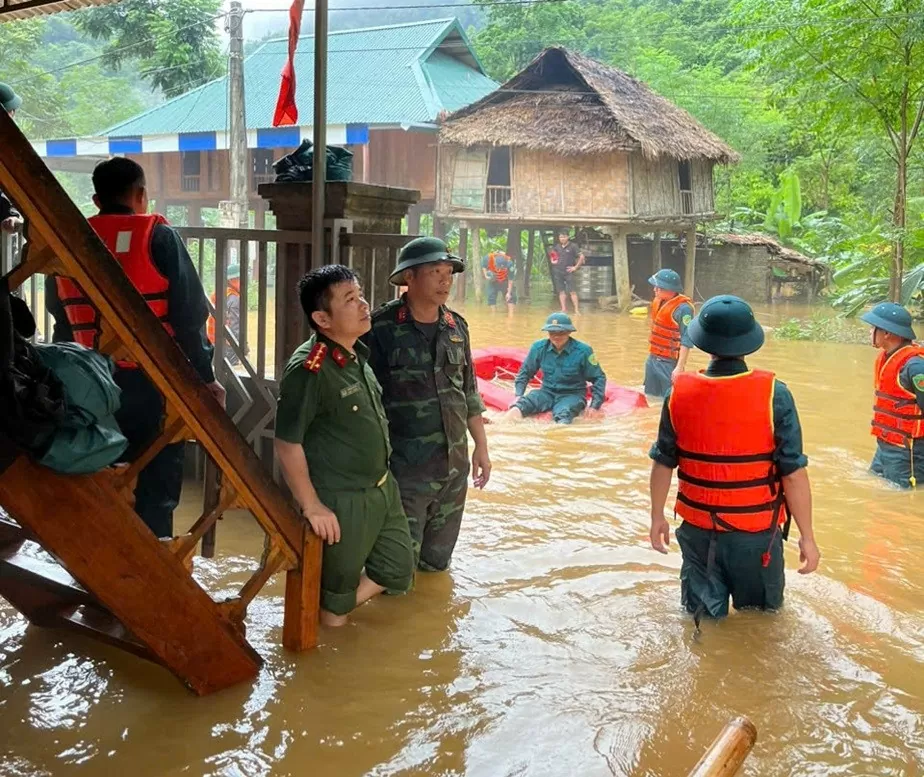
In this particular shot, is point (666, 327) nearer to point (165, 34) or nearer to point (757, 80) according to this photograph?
point (165, 34)

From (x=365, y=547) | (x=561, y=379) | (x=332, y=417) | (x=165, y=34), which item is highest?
(x=165, y=34)

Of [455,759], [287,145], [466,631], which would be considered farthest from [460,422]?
[287,145]

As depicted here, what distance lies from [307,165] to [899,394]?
457 cm

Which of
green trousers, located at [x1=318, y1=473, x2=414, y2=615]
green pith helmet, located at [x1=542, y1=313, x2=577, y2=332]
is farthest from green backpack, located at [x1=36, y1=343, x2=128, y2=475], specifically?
green pith helmet, located at [x1=542, y1=313, x2=577, y2=332]

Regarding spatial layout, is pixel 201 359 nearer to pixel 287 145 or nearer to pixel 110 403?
pixel 110 403

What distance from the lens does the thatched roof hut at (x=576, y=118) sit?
23.7 m

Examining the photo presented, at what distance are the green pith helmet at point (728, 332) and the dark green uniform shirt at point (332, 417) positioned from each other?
1.46m

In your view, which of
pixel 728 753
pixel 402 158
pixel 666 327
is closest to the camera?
pixel 728 753

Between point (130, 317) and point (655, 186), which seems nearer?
point (130, 317)

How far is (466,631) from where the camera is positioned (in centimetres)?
429

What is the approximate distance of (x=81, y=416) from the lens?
2.86 metres

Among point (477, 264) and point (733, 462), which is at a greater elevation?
point (477, 264)

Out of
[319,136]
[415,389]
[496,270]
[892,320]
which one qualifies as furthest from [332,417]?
[496,270]

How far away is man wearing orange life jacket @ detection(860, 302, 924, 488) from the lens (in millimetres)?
6699
